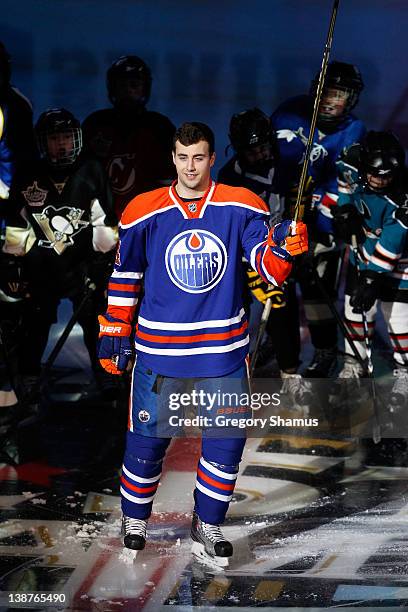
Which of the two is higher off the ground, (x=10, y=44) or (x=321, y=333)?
(x=10, y=44)

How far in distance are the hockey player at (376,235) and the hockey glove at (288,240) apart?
65.1 inches

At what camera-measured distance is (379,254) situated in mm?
6090

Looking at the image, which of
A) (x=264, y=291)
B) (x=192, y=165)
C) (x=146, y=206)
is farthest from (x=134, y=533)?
(x=264, y=291)

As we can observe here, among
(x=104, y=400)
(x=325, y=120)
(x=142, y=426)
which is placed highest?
(x=325, y=120)

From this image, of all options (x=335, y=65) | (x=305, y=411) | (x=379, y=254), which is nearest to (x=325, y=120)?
(x=335, y=65)

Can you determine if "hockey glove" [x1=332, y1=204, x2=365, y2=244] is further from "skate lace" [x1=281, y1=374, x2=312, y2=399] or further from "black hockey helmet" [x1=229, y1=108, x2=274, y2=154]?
"skate lace" [x1=281, y1=374, x2=312, y2=399]

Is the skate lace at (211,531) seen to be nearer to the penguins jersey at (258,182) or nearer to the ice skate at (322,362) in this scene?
the penguins jersey at (258,182)

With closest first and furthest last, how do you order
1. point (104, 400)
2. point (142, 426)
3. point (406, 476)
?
point (142, 426) < point (406, 476) < point (104, 400)

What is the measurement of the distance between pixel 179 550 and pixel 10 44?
13.8 ft

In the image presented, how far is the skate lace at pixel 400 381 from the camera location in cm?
632

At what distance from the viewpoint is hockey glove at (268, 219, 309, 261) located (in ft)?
14.1

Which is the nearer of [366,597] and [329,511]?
[366,597]

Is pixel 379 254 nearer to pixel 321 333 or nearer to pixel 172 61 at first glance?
pixel 321 333

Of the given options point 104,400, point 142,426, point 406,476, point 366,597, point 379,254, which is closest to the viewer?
point 366,597
